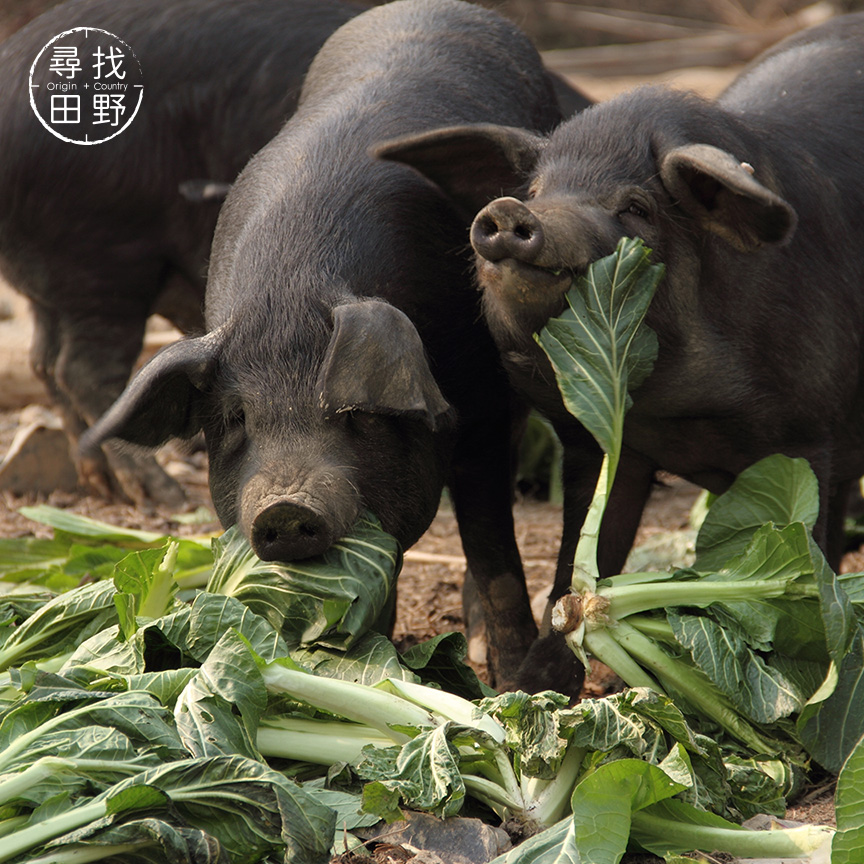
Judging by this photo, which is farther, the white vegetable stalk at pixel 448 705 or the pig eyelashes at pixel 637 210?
the pig eyelashes at pixel 637 210

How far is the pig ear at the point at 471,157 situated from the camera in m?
3.18

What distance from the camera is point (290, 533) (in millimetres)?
2768

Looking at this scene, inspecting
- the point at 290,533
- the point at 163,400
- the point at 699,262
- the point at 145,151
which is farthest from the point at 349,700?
the point at 145,151

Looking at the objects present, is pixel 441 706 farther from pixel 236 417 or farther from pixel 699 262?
pixel 699 262

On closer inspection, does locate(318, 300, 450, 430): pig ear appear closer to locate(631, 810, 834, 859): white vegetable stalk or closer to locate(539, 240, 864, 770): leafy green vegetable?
locate(539, 240, 864, 770): leafy green vegetable

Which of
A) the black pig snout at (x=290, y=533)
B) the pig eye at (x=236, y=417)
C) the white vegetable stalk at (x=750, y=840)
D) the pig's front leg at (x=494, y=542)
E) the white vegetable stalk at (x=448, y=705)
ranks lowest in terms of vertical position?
the pig's front leg at (x=494, y=542)

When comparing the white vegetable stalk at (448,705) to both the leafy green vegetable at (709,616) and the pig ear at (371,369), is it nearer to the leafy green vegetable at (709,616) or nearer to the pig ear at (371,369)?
the leafy green vegetable at (709,616)

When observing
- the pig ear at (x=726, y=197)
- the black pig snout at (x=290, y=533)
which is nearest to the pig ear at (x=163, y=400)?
the black pig snout at (x=290, y=533)

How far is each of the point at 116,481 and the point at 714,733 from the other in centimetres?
372

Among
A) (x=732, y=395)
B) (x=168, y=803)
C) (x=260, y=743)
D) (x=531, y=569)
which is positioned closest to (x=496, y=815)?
(x=260, y=743)

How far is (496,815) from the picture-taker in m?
2.58

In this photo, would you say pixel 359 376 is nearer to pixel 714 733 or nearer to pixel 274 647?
pixel 274 647

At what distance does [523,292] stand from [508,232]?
0.21 metres

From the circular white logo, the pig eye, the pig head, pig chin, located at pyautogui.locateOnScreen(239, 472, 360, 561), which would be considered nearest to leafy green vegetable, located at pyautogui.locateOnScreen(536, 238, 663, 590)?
the pig head
